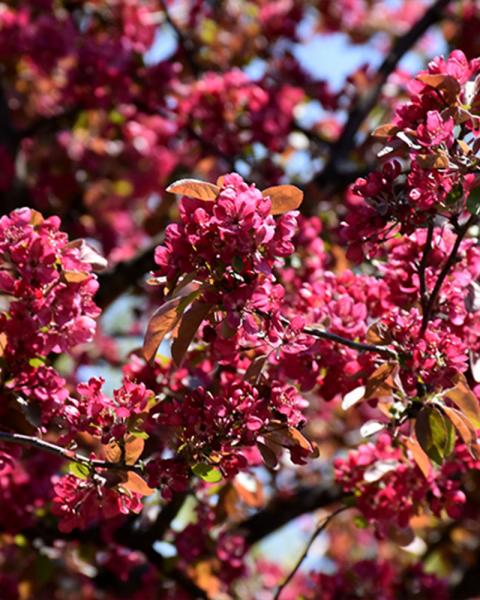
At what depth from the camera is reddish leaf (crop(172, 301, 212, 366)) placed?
1.73 metres

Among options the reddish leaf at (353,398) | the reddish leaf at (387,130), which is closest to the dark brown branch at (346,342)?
the reddish leaf at (353,398)

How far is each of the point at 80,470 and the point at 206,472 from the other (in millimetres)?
242

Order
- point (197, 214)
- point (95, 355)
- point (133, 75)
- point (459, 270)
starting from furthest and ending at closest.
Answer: point (95, 355) < point (133, 75) < point (459, 270) < point (197, 214)

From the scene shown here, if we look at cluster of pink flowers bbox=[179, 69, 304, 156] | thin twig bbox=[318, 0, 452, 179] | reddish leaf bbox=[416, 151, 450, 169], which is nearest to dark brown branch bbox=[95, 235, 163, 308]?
Answer: cluster of pink flowers bbox=[179, 69, 304, 156]

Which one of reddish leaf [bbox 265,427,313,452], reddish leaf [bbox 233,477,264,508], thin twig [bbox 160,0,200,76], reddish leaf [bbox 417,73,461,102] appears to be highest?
thin twig [bbox 160,0,200,76]

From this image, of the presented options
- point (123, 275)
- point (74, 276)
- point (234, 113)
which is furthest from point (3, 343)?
point (234, 113)

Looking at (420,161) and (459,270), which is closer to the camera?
(420,161)

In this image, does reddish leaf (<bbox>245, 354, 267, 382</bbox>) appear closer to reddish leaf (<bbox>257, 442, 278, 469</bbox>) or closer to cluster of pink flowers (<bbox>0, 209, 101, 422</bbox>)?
reddish leaf (<bbox>257, 442, 278, 469</bbox>)

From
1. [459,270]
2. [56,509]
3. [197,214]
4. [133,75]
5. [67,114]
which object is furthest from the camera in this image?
[67,114]

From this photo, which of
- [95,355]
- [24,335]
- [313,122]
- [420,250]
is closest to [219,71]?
[313,122]

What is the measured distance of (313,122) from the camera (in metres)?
4.73

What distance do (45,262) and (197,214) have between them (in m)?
0.32

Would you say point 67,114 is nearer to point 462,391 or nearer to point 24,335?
point 24,335

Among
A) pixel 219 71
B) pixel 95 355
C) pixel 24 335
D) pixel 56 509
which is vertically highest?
pixel 219 71
